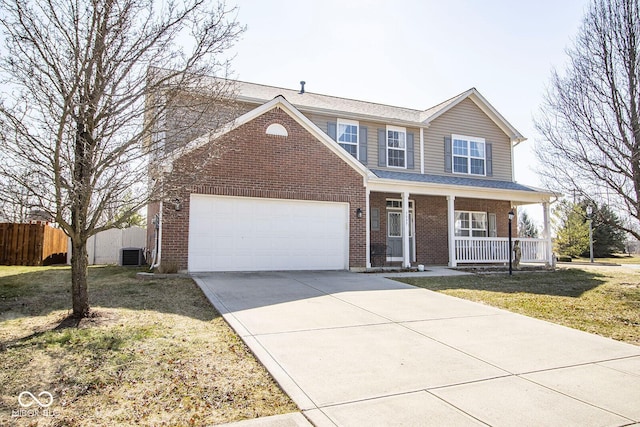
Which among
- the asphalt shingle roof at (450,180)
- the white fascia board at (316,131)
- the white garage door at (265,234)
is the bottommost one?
the white garage door at (265,234)

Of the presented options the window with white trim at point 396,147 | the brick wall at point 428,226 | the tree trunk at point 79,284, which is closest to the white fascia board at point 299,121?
the brick wall at point 428,226

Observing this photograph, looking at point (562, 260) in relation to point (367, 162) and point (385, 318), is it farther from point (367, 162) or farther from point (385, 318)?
point (385, 318)

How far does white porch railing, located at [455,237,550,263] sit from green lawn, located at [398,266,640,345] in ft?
5.78

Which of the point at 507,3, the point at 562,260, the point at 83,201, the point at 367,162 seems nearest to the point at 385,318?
the point at 83,201

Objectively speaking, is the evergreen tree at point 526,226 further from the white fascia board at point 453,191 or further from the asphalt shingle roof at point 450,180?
the white fascia board at point 453,191

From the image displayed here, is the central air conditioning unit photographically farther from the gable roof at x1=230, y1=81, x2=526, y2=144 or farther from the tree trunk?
the tree trunk

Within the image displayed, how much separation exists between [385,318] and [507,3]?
886 cm

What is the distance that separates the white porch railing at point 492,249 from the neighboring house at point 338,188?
43 mm

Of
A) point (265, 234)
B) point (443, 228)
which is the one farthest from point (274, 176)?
point (443, 228)

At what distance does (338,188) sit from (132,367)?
921cm

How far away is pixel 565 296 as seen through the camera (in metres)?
9.39

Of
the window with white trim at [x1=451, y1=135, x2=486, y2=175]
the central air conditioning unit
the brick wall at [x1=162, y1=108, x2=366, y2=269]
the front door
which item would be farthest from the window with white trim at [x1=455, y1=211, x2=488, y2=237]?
the central air conditioning unit

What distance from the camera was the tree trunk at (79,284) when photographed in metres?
5.78

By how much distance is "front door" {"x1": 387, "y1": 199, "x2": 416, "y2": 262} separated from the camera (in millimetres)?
15656
